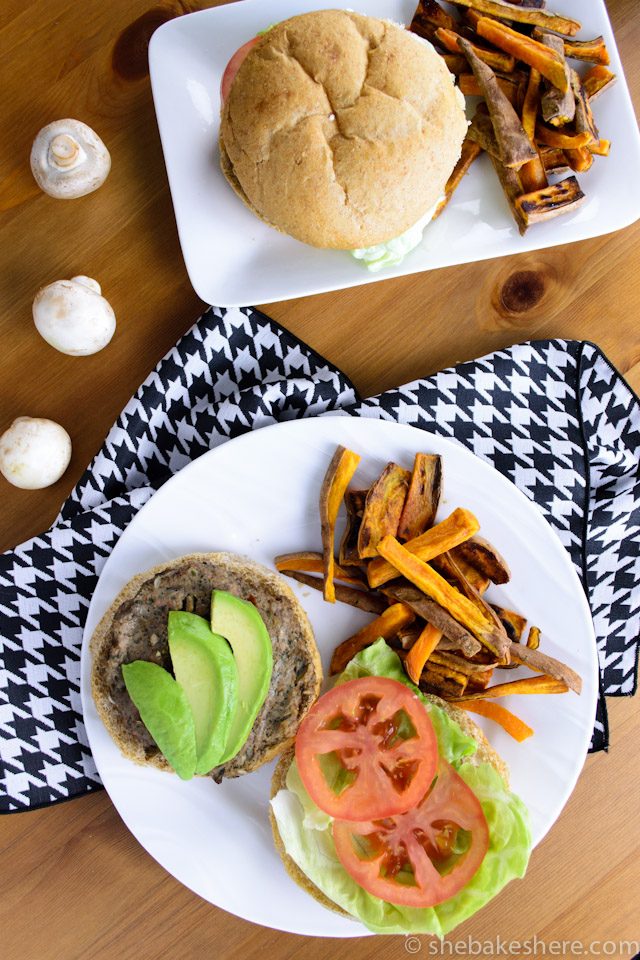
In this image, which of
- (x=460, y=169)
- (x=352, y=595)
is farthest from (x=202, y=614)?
(x=460, y=169)

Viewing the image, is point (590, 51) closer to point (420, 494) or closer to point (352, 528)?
point (420, 494)

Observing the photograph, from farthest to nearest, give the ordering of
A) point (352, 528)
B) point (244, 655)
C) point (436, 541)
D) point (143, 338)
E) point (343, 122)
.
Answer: point (143, 338) < point (352, 528) < point (436, 541) < point (244, 655) < point (343, 122)

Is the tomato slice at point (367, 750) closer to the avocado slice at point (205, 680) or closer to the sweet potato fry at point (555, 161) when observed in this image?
the avocado slice at point (205, 680)

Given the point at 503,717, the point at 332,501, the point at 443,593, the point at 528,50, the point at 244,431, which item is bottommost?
the point at 503,717

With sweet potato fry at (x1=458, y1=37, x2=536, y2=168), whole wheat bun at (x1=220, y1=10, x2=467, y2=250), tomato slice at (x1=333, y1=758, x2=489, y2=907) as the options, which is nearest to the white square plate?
sweet potato fry at (x1=458, y1=37, x2=536, y2=168)

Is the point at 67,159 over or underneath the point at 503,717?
over
